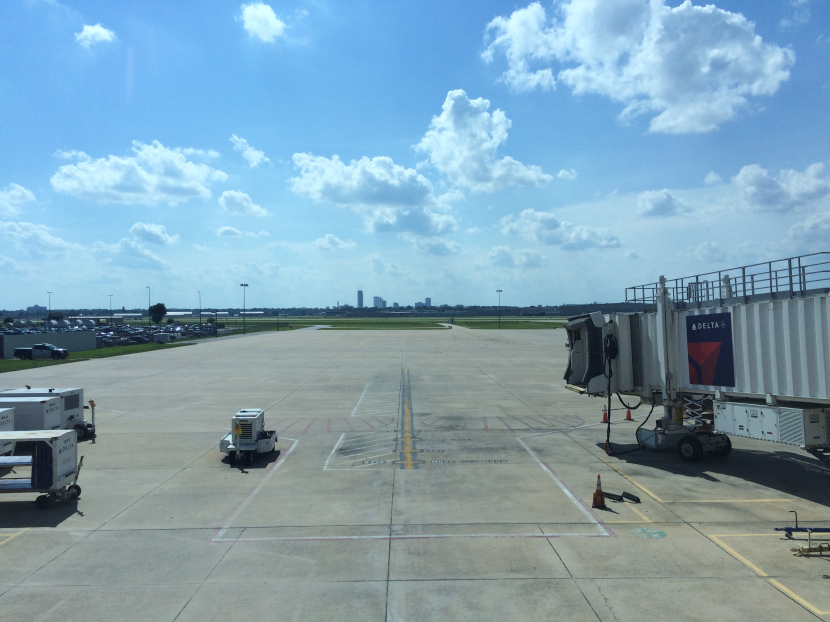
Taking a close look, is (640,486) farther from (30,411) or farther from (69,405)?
(69,405)

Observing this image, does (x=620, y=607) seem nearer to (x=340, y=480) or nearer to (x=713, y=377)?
(x=340, y=480)

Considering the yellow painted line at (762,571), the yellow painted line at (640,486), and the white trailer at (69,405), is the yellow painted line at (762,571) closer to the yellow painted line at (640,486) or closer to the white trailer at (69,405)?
the yellow painted line at (640,486)

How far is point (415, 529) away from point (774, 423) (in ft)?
32.8

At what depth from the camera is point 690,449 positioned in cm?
1728

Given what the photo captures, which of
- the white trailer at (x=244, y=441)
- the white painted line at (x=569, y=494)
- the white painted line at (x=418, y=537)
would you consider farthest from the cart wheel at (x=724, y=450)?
the white trailer at (x=244, y=441)

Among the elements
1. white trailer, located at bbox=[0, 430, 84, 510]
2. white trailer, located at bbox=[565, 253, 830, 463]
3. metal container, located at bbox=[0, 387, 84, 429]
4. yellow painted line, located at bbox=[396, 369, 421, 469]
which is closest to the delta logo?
white trailer, located at bbox=[565, 253, 830, 463]

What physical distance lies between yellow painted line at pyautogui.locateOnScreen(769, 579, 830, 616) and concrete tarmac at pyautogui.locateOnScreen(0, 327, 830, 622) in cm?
3

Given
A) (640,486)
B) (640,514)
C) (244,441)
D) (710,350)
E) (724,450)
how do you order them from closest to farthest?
(640,514) < (640,486) < (710,350) < (244,441) < (724,450)

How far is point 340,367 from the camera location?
45.4 metres

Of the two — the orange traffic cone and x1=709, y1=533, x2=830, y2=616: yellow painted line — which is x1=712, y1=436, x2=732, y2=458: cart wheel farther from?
the orange traffic cone

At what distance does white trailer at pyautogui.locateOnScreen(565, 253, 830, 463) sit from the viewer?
13594mm

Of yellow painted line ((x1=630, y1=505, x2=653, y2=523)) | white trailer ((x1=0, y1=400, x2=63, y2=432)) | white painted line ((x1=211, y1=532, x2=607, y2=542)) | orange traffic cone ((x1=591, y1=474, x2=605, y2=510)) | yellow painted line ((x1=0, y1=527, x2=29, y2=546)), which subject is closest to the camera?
white painted line ((x1=211, y1=532, x2=607, y2=542))

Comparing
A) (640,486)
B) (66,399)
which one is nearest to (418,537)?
(640,486)

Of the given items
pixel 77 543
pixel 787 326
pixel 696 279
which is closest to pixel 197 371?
pixel 77 543
